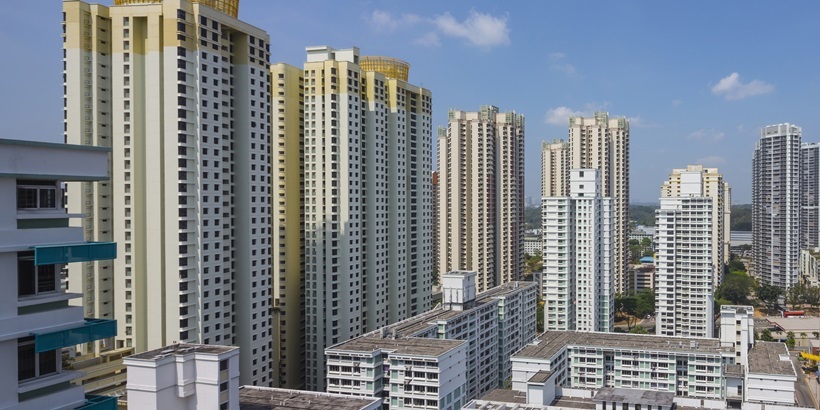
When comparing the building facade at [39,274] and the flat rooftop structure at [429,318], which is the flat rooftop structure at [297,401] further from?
the building facade at [39,274]

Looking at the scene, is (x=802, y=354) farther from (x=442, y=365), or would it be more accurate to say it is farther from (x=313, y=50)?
(x=313, y=50)

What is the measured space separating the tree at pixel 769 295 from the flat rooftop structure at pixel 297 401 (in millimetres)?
62400

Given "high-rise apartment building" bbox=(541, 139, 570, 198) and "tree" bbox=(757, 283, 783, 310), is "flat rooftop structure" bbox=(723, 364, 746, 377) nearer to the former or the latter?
"tree" bbox=(757, 283, 783, 310)

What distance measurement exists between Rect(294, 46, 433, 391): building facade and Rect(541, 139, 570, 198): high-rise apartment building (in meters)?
41.1

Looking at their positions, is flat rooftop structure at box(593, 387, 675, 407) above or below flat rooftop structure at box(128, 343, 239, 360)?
below

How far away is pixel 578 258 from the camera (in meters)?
51.0

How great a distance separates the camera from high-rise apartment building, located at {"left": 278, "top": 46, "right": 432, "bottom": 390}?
38.7 metres

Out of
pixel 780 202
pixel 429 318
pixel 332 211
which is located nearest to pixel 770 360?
pixel 429 318

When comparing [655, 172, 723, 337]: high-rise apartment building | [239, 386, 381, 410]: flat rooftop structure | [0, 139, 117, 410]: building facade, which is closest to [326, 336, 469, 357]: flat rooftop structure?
[239, 386, 381, 410]: flat rooftop structure

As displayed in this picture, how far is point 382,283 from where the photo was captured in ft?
139

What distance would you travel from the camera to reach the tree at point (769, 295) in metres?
72.8

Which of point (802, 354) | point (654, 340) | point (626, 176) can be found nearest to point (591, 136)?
point (626, 176)

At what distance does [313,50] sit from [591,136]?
4265 cm

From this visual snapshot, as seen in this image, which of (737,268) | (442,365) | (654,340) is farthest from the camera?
(737,268)
